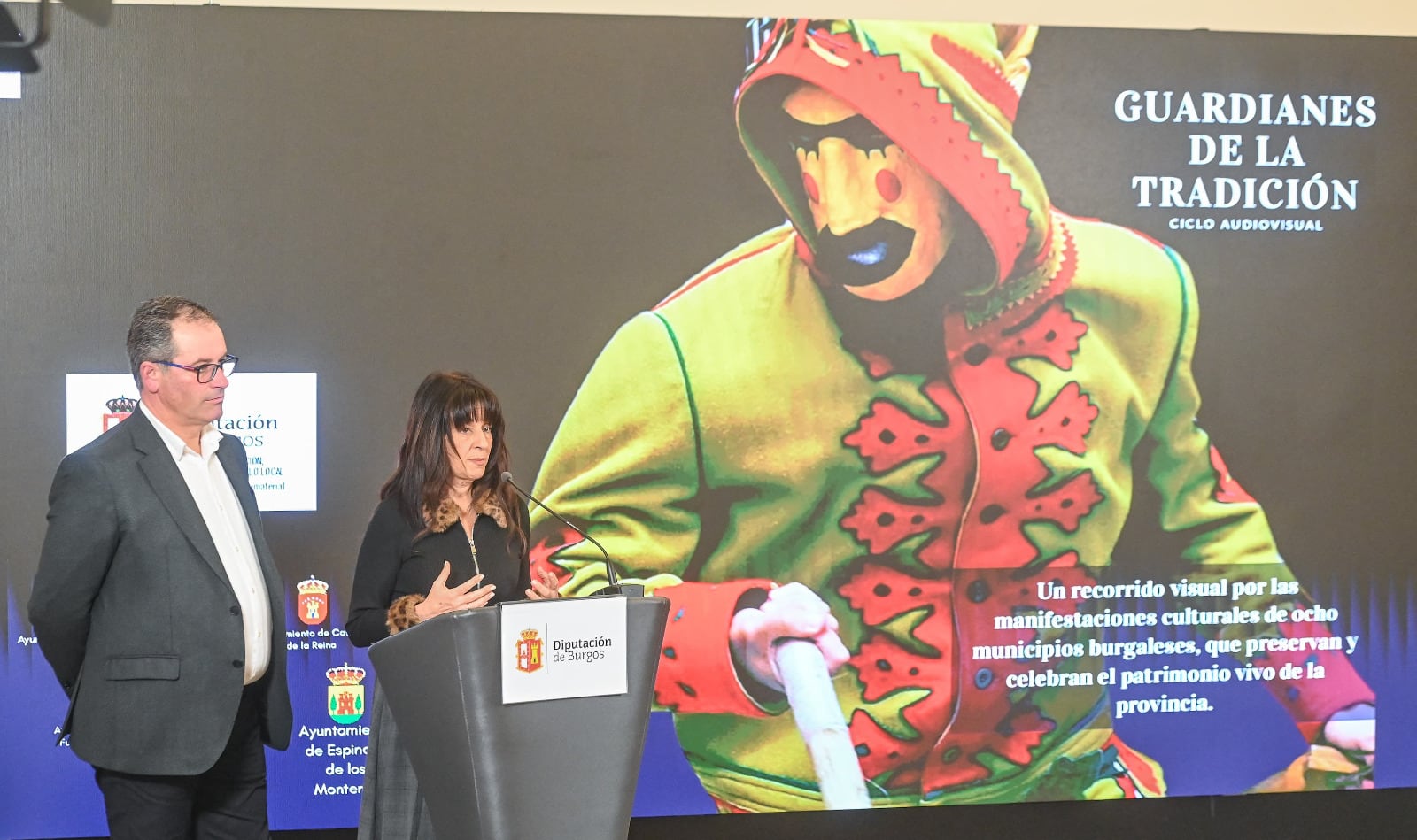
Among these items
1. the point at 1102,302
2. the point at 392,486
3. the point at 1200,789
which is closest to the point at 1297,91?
the point at 1102,302

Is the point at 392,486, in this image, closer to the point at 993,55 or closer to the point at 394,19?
the point at 394,19

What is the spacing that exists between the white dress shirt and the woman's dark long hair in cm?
34

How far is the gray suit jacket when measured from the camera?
2439 millimetres

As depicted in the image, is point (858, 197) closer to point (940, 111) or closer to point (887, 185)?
point (887, 185)

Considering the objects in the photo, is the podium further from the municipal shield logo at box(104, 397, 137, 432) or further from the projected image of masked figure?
the municipal shield logo at box(104, 397, 137, 432)

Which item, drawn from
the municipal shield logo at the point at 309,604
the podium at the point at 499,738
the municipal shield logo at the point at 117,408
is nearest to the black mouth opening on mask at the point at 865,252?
the municipal shield logo at the point at 309,604

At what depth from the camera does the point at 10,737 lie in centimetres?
384

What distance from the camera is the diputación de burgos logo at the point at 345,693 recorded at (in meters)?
3.97

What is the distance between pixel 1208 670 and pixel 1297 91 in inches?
77.1

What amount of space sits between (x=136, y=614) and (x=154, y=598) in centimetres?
4

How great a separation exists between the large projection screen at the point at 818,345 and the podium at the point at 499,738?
1724 mm

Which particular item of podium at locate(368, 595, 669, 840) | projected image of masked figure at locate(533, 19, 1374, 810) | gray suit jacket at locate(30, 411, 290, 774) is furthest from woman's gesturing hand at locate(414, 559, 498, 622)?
projected image of masked figure at locate(533, 19, 1374, 810)

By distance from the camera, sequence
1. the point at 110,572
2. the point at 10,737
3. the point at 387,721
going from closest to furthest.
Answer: the point at 110,572
the point at 387,721
the point at 10,737

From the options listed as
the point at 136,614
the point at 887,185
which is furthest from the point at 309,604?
the point at 887,185
